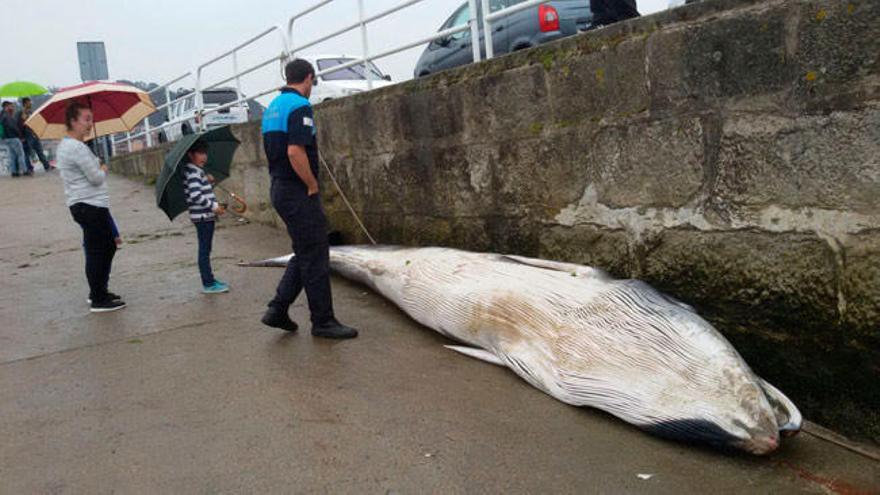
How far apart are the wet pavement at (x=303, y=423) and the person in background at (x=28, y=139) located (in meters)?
11.4

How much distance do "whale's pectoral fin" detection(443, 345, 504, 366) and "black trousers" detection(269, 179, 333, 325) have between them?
3.05 ft

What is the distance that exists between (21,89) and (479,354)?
13.5 m

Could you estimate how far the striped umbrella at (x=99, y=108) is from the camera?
20.8ft

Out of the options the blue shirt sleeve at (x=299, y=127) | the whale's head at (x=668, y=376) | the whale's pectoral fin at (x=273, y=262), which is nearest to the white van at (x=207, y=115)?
the whale's pectoral fin at (x=273, y=262)

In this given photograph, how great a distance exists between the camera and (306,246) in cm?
463

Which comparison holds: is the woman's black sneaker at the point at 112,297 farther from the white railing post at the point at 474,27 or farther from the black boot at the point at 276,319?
the white railing post at the point at 474,27

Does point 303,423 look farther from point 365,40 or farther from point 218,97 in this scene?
point 218,97

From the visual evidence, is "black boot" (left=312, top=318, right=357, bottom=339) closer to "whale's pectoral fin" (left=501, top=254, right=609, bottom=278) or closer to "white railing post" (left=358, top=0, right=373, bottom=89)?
"whale's pectoral fin" (left=501, top=254, right=609, bottom=278)

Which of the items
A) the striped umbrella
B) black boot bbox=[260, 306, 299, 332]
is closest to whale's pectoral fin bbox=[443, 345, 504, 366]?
black boot bbox=[260, 306, 299, 332]

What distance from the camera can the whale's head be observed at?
310 centimetres

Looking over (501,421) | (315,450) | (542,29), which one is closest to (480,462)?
(501,421)

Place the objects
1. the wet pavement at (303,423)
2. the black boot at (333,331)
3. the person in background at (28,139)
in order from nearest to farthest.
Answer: the wet pavement at (303,423), the black boot at (333,331), the person in background at (28,139)

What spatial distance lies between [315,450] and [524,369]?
4.49 ft

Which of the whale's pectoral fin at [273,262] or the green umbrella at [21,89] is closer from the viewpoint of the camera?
the whale's pectoral fin at [273,262]
